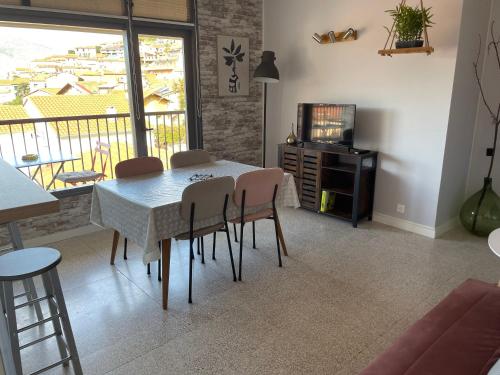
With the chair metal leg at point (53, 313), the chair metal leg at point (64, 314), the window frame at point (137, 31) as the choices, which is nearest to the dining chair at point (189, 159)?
the window frame at point (137, 31)

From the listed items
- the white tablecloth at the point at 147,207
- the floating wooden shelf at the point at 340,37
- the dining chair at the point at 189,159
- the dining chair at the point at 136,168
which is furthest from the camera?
the floating wooden shelf at the point at 340,37

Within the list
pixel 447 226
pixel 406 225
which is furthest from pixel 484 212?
pixel 406 225

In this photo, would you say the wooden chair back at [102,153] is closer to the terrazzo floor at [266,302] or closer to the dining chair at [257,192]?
the terrazzo floor at [266,302]

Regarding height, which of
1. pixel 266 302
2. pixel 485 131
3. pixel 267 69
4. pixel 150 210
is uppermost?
pixel 267 69

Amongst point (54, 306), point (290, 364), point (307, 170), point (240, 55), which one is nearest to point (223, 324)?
point (290, 364)

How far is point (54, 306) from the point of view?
189 centimetres

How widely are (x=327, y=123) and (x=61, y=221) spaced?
115 inches

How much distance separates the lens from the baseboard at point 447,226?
142 inches

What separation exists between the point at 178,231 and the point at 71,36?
2.40m

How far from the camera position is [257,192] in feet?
8.91

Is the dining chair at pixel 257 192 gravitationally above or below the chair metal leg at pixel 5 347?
above

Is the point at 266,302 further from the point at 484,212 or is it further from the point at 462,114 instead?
the point at 462,114

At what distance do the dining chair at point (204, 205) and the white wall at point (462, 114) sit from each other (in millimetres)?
2208

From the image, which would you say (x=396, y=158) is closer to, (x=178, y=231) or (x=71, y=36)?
(x=178, y=231)
